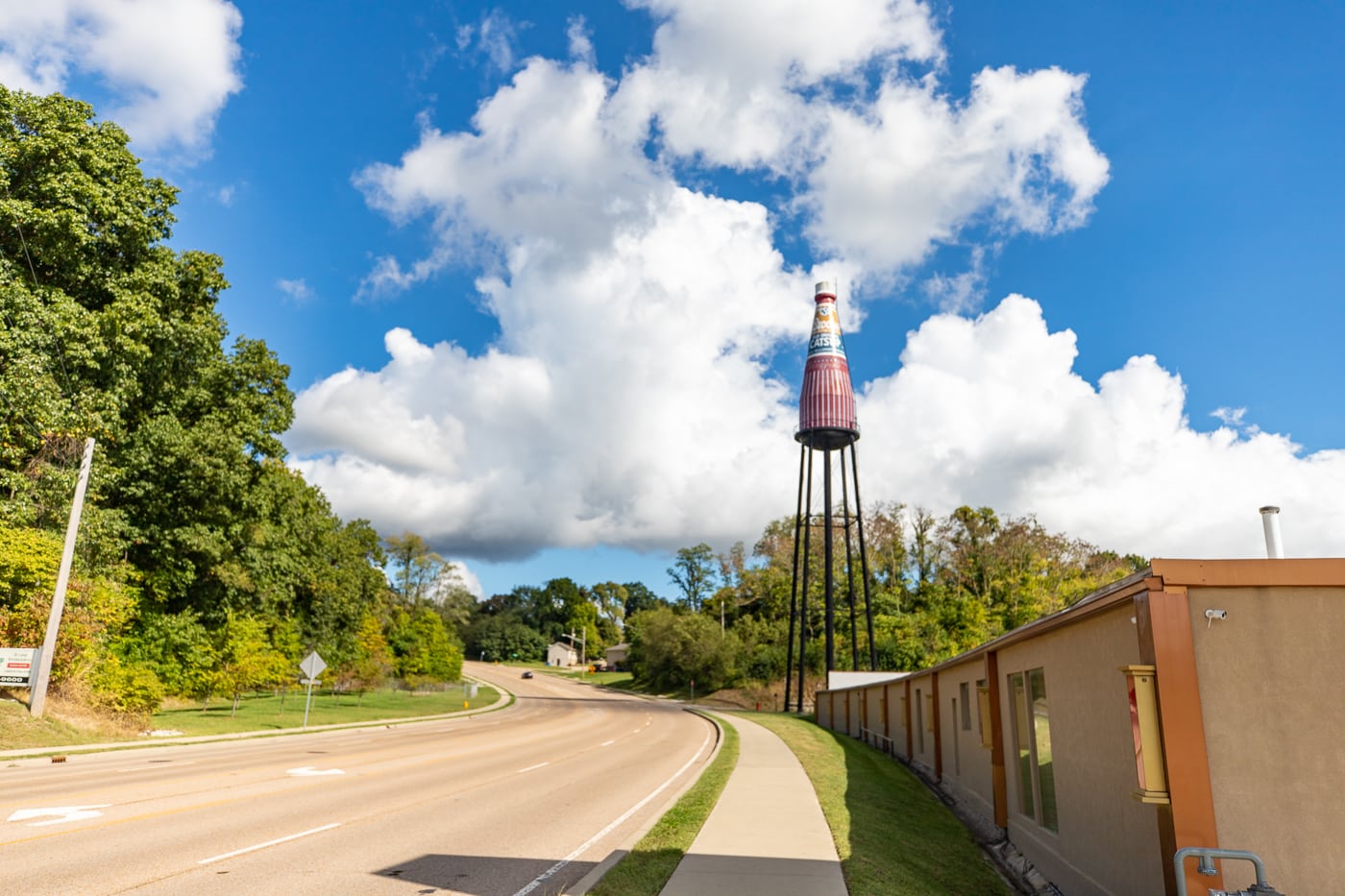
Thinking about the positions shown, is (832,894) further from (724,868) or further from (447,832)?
(447,832)

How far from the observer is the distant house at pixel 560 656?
133 metres

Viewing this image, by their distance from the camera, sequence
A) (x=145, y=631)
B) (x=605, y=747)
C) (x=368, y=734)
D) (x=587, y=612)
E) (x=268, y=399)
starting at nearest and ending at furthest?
1. (x=605, y=747)
2. (x=368, y=734)
3. (x=145, y=631)
4. (x=268, y=399)
5. (x=587, y=612)

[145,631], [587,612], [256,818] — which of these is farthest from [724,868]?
[587,612]

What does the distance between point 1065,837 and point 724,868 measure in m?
3.55

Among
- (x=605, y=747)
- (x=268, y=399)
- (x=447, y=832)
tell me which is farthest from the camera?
(x=268, y=399)

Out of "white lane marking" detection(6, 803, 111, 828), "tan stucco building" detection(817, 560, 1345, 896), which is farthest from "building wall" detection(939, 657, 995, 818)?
"white lane marking" detection(6, 803, 111, 828)

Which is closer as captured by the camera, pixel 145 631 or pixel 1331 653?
pixel 1331 653

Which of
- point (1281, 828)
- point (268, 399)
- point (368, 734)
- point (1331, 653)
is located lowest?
point (368, 734)

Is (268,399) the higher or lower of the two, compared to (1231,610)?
higher

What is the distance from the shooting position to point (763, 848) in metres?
9.10

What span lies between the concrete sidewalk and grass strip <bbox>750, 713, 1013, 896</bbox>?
0.24m

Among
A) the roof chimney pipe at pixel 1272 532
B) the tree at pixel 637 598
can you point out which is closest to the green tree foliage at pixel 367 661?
the roof chimney pipe at pixel 1272 532

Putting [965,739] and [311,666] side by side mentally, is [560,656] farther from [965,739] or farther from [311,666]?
[965,739]

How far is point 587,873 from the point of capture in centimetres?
772
